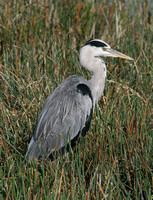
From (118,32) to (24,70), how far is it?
5.18 ft

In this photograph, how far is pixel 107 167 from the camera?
8.69ft

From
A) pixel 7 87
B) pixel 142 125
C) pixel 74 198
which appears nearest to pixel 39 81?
pixel 7 87

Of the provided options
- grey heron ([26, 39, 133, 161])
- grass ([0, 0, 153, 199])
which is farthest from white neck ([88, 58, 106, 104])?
grass ([0, 0, 153, 199])

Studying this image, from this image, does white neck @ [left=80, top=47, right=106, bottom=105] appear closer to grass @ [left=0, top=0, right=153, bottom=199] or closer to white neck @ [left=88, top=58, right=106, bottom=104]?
white neck @ [left=88, top=58, right=106, bottom=104]

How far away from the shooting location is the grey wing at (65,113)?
10.5 feet

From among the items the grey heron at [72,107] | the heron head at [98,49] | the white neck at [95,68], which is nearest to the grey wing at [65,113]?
the grey heron at [72,107]

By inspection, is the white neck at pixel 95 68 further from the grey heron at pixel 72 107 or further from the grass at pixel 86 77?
the grass at pixel 86 77

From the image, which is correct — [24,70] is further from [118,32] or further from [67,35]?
[118,32]

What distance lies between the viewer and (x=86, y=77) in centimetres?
404

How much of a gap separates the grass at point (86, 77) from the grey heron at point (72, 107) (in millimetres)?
124

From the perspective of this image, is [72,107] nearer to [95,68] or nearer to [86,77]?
[95,68]

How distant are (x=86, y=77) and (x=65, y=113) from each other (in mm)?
851

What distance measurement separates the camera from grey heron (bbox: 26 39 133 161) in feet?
10.4

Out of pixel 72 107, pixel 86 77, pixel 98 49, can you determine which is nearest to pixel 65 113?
pixel 72 107
